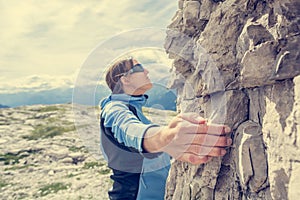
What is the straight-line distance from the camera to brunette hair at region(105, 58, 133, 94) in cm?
435

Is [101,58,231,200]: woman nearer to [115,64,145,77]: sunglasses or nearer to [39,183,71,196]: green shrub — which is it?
[115,64,145,77]: sunglasses

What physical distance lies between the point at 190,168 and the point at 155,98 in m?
4.13

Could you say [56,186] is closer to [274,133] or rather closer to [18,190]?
[18,190]

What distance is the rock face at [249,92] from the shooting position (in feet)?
17.5

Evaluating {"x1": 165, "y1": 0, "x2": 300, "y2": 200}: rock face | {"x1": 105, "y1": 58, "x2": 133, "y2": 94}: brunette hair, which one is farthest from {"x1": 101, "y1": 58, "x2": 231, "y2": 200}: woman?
{"x1": 165, "y1": 0, "x2": 300, "y2": 200}: rock face

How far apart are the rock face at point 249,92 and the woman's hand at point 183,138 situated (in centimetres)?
129

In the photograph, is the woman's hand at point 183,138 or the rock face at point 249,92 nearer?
the woman's hand at point 183,138

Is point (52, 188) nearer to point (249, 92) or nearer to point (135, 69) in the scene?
point (249, 92)

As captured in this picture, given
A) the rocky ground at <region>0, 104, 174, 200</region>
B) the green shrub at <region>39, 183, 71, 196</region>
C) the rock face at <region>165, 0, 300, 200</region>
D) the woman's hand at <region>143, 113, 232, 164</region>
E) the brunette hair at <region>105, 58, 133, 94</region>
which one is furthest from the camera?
the green shrub at <region>39, 183, 71, 196</region>

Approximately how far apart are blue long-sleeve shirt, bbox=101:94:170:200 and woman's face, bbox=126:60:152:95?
0.10m

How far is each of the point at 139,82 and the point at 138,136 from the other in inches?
47.7

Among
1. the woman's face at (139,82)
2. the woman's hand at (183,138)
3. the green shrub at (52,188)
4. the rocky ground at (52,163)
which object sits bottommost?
the green shrub at (52,188)

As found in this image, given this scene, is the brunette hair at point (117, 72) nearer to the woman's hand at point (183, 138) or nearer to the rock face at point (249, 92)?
the rock face at point (249, 92)

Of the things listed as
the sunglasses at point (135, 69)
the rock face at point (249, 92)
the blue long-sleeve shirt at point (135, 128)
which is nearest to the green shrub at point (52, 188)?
the rock face at point (249, 92)
